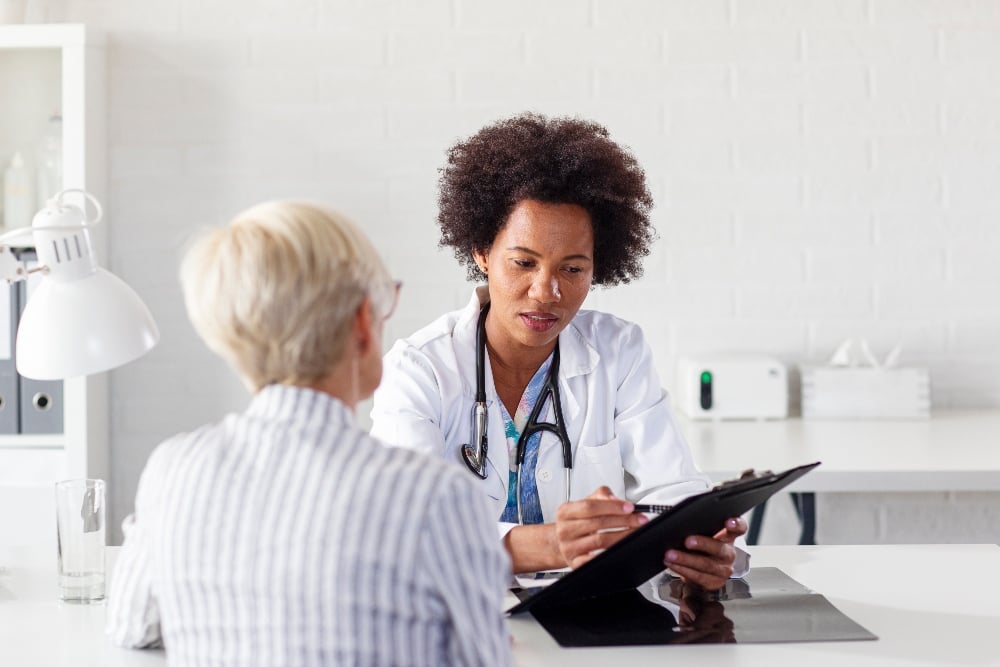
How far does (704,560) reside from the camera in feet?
4.97

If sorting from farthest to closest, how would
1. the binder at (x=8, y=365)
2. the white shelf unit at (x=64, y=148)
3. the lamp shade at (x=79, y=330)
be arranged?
1. the white shelf unit at (x=64, y=148)
2. the binder at (x=8, y=365)
3. the lamp shade at (x=79, y=330)

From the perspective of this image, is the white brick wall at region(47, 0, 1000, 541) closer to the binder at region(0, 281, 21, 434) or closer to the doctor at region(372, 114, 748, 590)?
the binder at region(0, 281, 21, 434)

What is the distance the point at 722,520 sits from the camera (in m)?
1.50

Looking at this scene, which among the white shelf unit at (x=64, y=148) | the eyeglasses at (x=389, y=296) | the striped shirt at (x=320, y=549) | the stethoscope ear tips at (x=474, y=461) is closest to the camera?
the striped shirt at (x=320, y=549)

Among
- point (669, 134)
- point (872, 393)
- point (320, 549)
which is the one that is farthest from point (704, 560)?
point (669, 134)

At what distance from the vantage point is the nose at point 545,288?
1.86 m

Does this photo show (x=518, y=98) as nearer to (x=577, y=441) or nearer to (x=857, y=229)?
(x=857, y=229)

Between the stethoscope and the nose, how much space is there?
16cm

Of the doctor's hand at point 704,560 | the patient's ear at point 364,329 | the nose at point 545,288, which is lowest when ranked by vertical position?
the doctor's hand at point 704,560

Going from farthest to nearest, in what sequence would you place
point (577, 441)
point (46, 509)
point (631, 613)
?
point (46, 509) < point (577, 441) < point (631, 613)

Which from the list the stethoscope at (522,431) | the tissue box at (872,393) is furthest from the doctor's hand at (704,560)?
the tissue box at (872,393)

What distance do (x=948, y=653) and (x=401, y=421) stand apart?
2.81 feet

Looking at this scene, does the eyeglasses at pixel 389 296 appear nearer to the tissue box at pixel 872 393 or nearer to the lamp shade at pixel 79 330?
the lamp shade at pixel 79 330

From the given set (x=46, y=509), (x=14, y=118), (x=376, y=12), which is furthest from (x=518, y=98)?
(x=46, y=509)
